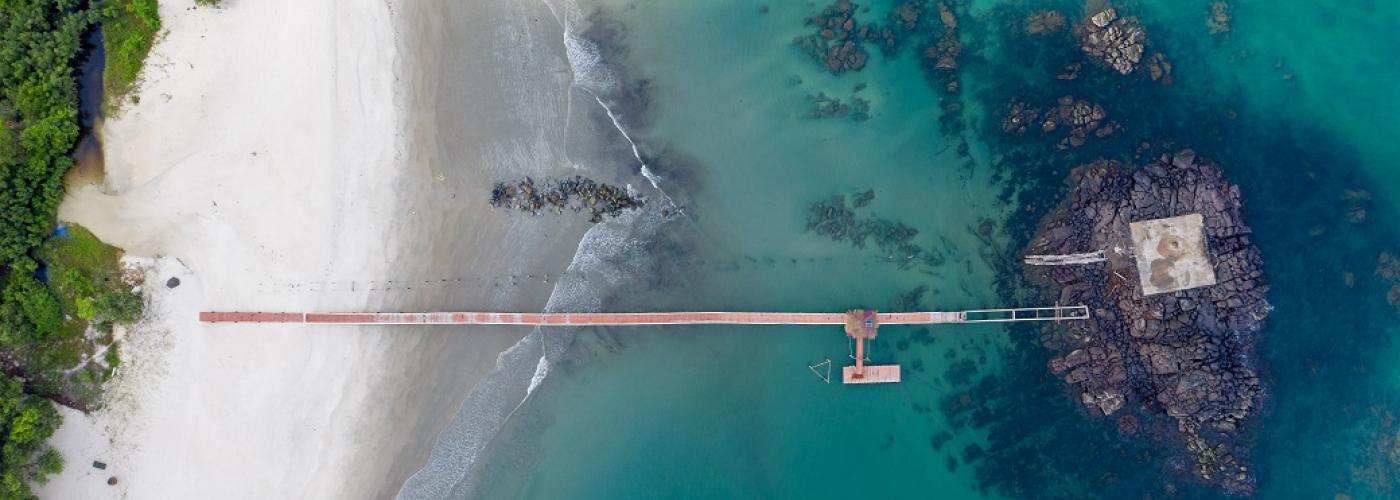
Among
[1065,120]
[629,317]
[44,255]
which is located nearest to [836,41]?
[1065,120]

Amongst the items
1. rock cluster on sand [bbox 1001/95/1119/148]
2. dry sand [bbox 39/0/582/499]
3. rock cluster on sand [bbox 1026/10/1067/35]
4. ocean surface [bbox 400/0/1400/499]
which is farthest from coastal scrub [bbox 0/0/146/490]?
rock cluster on sand [bbox 1026/10/1067/35]

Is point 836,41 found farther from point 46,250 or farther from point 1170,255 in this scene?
point 46,250

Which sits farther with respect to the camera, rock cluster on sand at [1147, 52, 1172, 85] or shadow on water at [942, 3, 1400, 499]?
rock cluster on sand at [1147, 52, 1172, 85]

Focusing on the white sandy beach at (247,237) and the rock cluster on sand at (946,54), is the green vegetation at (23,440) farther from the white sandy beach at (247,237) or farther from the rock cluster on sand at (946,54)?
the rock cluster on sand at (946,54)

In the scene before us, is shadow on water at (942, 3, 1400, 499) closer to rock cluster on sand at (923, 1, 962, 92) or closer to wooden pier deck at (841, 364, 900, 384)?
rock cluster on sand at (923, 1, 962, 92)

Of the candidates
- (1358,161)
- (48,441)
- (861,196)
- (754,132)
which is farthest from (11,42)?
(1358,161)
